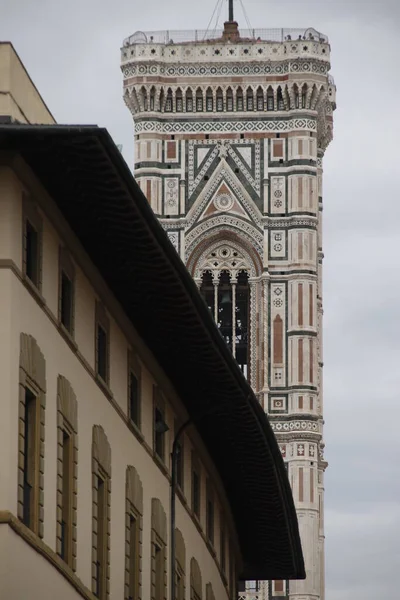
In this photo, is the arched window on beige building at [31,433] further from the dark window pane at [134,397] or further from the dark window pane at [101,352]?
the dark window pane at [134,397]

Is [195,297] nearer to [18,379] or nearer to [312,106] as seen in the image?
[18,379]

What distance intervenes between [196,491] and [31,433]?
1559cm

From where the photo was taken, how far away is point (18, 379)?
24.8m

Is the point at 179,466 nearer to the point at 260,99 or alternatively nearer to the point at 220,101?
the point at 220,101

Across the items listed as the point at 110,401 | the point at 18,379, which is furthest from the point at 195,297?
the point at 18,379

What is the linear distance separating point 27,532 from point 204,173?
78862mm

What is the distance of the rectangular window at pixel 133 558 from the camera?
33.2 m

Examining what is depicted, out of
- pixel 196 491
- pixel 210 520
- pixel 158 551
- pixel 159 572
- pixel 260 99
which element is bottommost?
pixel 159 572

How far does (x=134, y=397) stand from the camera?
3362 cm

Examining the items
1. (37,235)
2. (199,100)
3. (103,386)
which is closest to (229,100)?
(199,100)

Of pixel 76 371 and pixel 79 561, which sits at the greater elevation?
pixel 76 371

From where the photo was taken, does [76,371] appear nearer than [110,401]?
Yes

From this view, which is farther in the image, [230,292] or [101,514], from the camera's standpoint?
[230,292]

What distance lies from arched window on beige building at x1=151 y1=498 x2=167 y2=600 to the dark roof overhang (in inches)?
68.6
